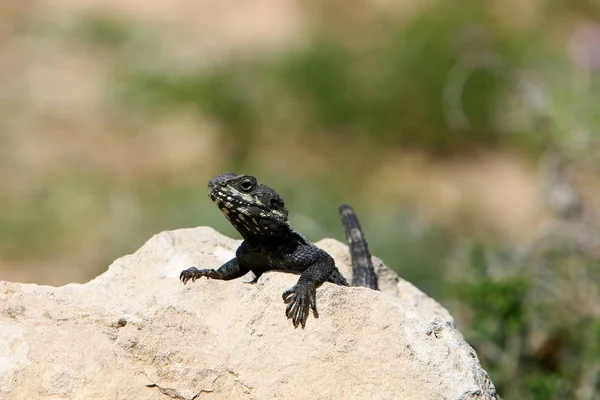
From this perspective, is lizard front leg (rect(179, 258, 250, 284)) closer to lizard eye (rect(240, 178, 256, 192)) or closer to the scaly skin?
the scaly skin

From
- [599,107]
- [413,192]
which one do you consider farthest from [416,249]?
[599,107]

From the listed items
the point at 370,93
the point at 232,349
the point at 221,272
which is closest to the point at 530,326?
the point at 221,272

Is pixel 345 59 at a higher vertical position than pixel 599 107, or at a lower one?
higher

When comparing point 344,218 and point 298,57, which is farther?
point 298,57

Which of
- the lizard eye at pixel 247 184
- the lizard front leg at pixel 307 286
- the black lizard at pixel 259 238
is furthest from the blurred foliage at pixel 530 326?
the lizard eye at pixel 247 184

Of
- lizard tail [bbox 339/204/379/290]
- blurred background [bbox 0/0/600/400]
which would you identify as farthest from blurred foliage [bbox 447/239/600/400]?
lizard tail [bbox 339/204/379/290]

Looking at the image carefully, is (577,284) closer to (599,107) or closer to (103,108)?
(599,107)
